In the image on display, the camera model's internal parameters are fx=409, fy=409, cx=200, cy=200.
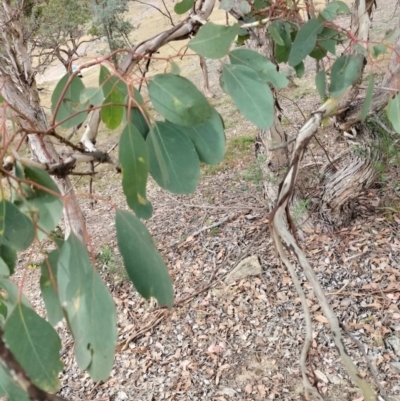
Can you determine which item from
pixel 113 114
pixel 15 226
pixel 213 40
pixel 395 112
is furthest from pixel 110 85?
pixel 395 112

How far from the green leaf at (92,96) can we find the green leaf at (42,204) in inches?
4.5

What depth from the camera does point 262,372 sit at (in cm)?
150

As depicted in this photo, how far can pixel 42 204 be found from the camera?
50 centimetres

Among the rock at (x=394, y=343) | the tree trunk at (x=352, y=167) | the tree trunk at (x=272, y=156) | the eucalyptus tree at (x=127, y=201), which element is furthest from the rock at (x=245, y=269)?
the eucalyptus tree at (x=127, y=201)

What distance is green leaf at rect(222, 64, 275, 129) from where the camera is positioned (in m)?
0.56

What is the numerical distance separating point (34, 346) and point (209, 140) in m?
0.33

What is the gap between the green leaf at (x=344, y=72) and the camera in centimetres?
80

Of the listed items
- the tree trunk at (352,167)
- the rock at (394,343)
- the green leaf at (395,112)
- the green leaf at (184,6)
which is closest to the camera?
the green leaf at (395,112)

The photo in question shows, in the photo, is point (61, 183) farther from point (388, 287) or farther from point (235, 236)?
point (388, 287)

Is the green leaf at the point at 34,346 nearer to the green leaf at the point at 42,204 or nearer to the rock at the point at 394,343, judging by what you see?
the green leaf at the point at 42,204

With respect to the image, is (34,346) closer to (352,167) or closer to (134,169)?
(134,169)

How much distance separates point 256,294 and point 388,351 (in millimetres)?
550

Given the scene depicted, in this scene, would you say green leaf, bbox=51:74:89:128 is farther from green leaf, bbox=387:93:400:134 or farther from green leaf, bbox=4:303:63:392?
green leaf, bbox=387:93:400:134

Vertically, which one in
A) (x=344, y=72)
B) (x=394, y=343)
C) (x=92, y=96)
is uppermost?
(x=92, y=96)
